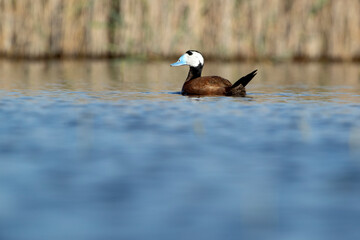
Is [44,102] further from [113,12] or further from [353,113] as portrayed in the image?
[113,12]

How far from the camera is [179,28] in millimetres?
15852

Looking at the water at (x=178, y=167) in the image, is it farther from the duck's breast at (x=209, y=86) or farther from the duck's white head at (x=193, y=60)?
the duck's white head at (x=193, y=60)

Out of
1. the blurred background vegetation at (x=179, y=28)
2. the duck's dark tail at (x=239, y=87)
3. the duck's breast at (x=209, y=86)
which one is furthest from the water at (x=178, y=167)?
the blurred background vegetation at (x=179, y=28)

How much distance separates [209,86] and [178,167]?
506 centimetres

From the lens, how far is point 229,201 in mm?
3369

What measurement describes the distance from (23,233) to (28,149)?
195cm

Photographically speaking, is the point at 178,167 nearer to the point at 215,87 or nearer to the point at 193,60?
the point at 215,87

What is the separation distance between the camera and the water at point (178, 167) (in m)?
3.00

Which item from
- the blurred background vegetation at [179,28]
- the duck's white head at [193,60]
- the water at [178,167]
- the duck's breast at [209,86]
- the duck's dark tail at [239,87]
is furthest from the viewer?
the blurred background vegetation at [179,28]

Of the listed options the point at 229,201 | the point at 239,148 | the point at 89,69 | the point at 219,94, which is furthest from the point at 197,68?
the point at 229,201

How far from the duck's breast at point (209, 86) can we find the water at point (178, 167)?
384mm

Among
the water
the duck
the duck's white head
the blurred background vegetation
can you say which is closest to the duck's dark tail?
the duck

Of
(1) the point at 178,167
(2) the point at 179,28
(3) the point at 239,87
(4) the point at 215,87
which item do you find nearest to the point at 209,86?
(4) the point at 215,87

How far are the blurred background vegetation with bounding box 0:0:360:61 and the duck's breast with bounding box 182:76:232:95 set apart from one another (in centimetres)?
664
